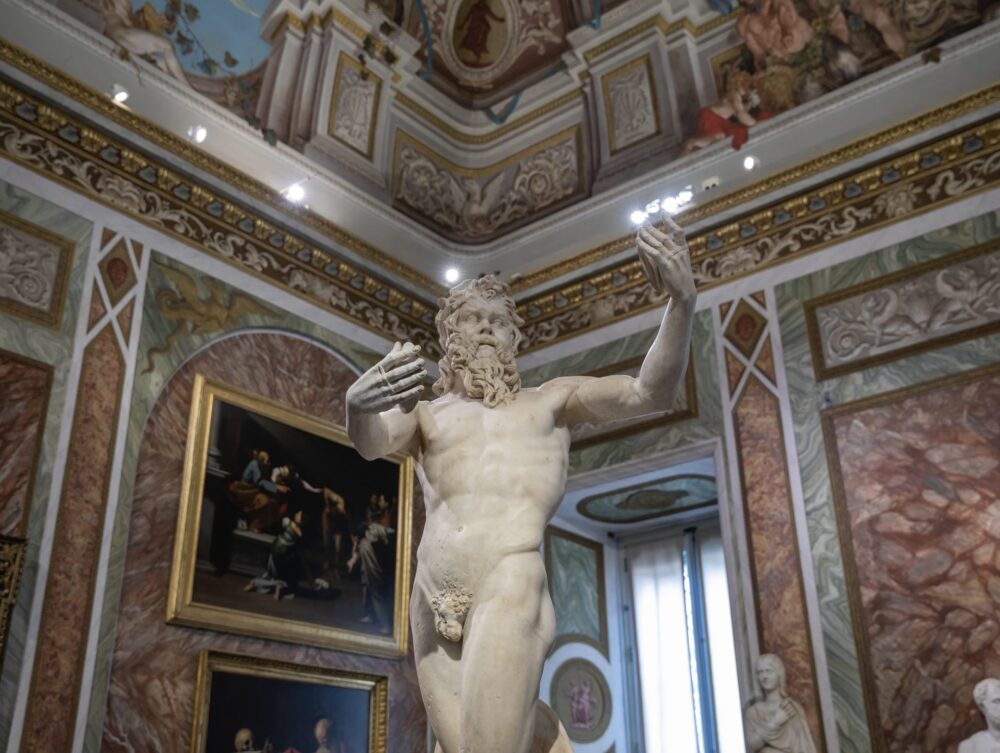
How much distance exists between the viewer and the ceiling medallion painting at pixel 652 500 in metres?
9.94

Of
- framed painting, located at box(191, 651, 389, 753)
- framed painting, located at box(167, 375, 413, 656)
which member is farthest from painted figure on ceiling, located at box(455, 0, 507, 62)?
framed painting, located at box(191, 651, 389, 753)

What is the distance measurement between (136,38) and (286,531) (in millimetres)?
4248

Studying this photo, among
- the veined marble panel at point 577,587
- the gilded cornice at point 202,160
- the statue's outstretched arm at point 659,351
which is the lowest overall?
the statue's outstretched arm at point 659,351

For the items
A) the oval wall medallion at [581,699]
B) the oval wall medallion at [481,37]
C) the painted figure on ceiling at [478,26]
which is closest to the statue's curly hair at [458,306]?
the oval wall medallion at [581,699]

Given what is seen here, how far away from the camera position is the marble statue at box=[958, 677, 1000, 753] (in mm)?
6746

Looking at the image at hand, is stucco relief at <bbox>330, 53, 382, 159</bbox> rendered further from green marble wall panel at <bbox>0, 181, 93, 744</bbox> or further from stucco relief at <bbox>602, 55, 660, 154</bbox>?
green marble wall panel at <bbox>0, 181, 93, 744</bbox>

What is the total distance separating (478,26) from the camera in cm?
1145

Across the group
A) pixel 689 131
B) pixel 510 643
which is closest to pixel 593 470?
pixel 689 131

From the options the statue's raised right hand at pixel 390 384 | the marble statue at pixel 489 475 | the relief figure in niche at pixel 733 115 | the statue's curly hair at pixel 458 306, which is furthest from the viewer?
the relief figure in niche at pixel 733 115

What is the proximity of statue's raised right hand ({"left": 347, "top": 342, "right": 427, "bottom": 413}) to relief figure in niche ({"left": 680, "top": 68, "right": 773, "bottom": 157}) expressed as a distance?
711 cm

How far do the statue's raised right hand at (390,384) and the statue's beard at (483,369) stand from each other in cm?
56

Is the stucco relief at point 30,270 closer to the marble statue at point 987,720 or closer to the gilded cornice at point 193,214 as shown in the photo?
the gilded cornice at point 193,214

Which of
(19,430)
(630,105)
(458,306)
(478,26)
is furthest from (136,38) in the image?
(458,306)

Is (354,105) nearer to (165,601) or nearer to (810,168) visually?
(810,168)
